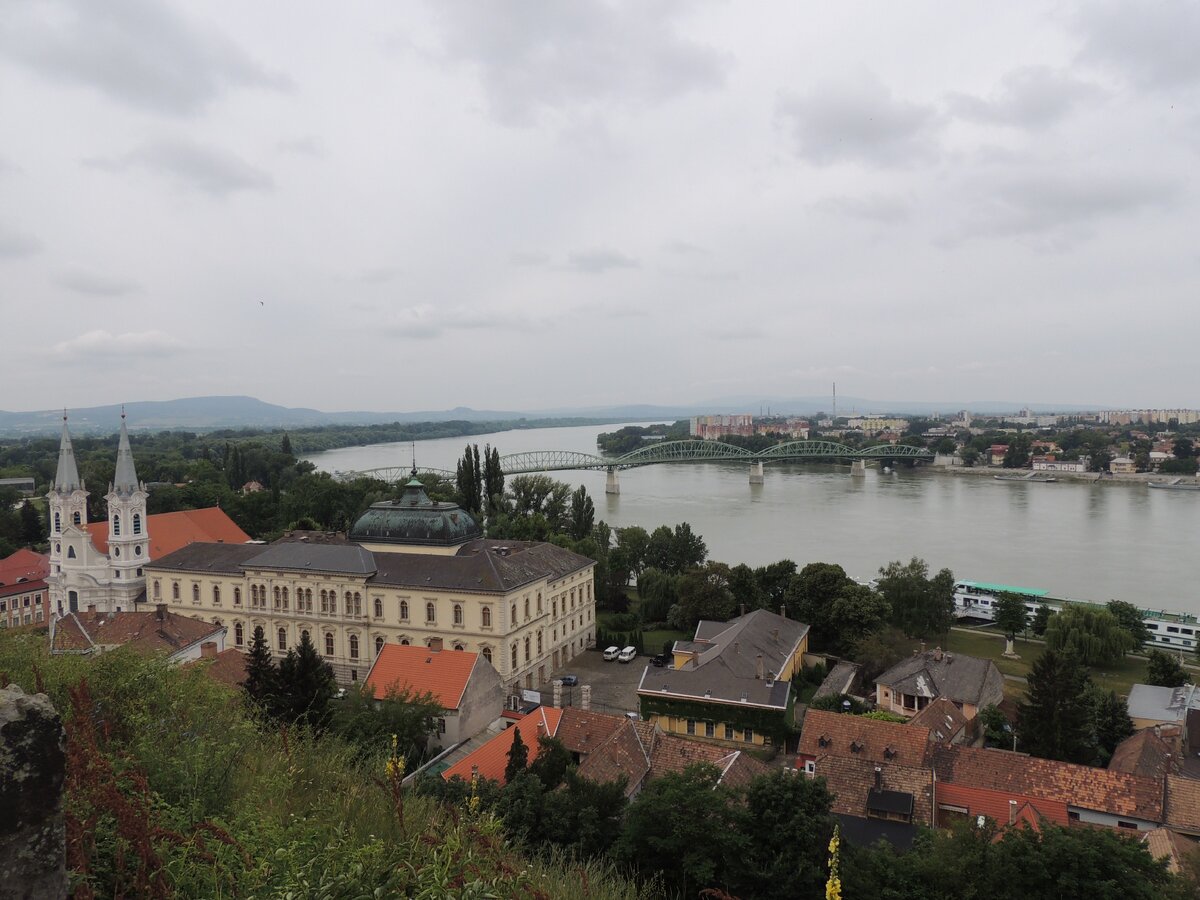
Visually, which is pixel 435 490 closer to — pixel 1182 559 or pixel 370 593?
pixel 370 593

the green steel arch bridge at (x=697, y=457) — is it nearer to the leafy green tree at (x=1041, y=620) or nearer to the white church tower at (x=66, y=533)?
the white church tower at (x=66, y=533)

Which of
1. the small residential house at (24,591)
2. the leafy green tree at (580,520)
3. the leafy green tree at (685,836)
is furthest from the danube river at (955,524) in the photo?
the small residential house at (24,591)

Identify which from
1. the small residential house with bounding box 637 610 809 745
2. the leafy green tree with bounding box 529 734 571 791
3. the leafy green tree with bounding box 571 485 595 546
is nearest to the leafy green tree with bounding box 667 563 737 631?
the small residential house with bounding box 637 610 809 745

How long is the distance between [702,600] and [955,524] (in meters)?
29.1

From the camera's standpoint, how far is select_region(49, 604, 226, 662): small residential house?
19.1m

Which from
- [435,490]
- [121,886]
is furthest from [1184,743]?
[435,490]

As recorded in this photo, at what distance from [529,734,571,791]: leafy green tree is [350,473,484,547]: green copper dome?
40.8 ft

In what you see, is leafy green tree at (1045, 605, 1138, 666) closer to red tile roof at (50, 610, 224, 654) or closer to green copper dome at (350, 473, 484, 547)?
green copper dome at (350, 473, 484, 547)

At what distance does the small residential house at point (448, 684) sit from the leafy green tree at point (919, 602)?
14.1 meters

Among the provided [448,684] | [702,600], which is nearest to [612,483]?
[702,600]

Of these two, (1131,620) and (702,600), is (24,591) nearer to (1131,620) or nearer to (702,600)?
(702,600)

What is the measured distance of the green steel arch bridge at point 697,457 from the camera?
245ft

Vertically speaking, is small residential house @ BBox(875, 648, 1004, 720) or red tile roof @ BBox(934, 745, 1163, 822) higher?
red tile roof @ BBox(934, 745, 1163, 822)

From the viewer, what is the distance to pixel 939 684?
18.9 meters
